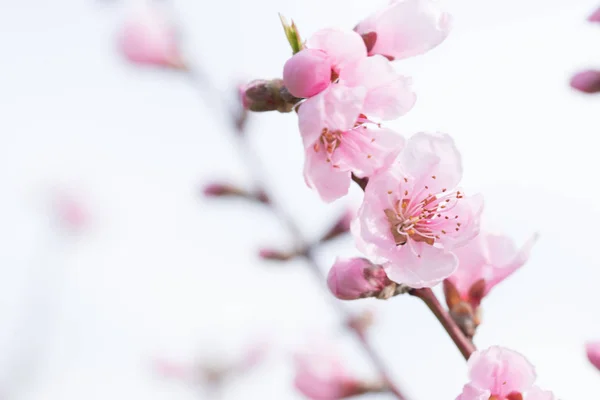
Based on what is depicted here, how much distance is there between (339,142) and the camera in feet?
3.72

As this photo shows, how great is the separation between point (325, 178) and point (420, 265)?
7.8 inches

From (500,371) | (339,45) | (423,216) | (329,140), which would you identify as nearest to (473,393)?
(500,371)

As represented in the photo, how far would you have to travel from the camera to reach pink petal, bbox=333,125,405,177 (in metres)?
1.07

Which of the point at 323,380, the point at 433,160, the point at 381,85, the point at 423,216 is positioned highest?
the point at 381,85

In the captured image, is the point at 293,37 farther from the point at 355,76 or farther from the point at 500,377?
the point at 500,377

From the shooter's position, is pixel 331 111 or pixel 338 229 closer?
pixel 331 111

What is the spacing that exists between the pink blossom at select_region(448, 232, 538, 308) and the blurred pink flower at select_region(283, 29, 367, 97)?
1.35 feet

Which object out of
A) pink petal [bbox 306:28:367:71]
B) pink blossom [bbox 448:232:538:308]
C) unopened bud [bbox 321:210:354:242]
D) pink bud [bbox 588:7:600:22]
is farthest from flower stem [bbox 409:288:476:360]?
unopened bud [bbox 321:210:354:242]

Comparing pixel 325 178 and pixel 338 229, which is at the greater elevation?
pixel 325 178

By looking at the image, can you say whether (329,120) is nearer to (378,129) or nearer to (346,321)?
(378,129)

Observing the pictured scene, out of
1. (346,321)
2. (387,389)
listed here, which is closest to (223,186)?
(346,321)

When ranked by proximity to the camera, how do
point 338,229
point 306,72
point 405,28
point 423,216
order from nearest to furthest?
point 306,72 < point 405,28 < point 423,216 < point 338,229

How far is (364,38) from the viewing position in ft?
3.75

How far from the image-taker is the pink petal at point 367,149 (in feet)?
3.52
